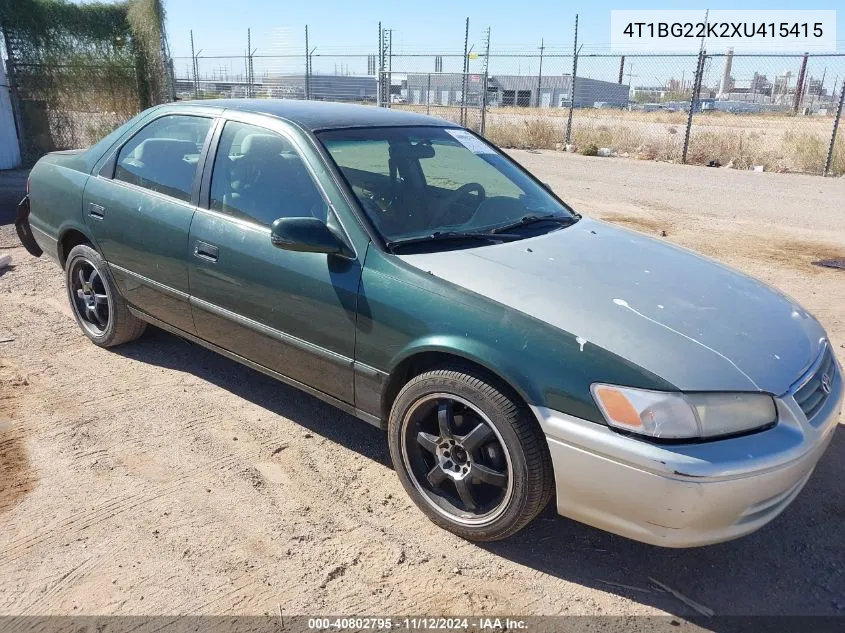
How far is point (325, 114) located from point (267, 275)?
1.04 metres

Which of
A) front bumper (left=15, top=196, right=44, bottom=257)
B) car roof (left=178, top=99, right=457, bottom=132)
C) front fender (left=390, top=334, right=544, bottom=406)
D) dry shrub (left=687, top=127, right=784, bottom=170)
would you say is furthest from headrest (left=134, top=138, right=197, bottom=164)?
dry shrub (left=687, top=127, right=784, bottom=170)

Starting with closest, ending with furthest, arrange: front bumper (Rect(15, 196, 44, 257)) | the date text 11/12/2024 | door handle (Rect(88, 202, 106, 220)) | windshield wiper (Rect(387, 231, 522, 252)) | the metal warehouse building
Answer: the date text 11/12/2024
windshield wiper (Rect(387, 231, 522, 252))
door handle (Rect(88, 202, 106, 220))
front bumper (Rect(15, 196, 44, 257))
the metal warehouse building

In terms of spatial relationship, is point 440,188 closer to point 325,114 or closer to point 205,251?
point 325,114

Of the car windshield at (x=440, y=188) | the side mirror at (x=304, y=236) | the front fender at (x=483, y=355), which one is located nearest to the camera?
the front fender at (x=483, y=355)

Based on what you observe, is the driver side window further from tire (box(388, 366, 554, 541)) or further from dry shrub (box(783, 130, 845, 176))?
dry shrub (box(783, 130, 845, 176))

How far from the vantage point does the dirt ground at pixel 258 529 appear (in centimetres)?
256

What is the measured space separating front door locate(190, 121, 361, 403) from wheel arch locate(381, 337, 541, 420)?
0.24m

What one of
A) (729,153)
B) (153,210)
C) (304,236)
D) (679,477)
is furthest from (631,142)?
(679,477)

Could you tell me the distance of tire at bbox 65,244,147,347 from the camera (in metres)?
4.41

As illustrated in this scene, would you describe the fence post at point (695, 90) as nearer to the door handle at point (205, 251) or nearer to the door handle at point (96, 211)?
the door handle at point (96, 211)

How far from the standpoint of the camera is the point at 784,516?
10.1 feet

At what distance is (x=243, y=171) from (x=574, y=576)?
253 cm

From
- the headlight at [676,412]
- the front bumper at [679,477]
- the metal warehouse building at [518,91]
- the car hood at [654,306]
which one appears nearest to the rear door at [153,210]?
the car hood at [654,306]

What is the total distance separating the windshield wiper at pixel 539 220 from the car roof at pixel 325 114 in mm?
902
